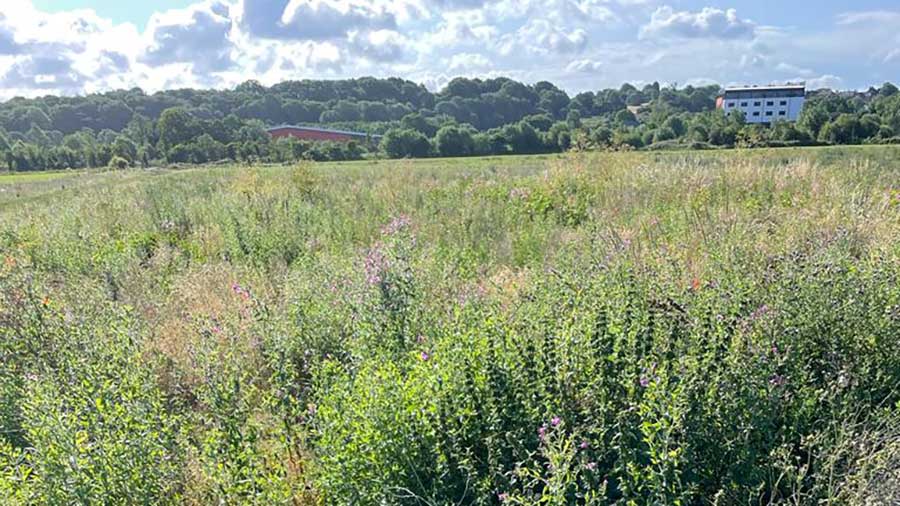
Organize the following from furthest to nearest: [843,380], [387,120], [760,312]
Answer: [387,120] → [760,312] → [843,380]

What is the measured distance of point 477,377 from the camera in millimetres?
2270

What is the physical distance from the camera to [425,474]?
6.86ft

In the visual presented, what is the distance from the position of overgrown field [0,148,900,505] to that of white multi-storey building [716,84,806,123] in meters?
115

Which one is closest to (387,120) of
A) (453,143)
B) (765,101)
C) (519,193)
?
(453,143)

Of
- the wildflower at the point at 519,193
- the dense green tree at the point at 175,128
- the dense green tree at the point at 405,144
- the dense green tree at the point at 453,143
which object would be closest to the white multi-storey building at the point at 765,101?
the dense green tree at the point at 453,143

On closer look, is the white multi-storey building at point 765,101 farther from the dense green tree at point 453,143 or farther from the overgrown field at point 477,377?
the overgrown field at point 477,377

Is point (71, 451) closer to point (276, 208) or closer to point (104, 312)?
point (104, 312)

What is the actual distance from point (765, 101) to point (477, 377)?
124566 millimetres

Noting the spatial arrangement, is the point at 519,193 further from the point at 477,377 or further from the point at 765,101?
the point at 765,101

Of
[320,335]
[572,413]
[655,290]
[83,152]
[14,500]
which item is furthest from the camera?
[83,152]

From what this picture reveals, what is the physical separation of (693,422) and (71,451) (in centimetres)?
248

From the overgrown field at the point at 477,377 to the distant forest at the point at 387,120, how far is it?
38032 millimetres

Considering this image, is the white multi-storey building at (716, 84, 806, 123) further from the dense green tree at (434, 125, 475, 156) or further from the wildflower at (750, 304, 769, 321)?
the wildflower at (750, 304, 769, 321)

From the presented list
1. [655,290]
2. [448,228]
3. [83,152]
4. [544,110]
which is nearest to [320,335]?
[655,290]
